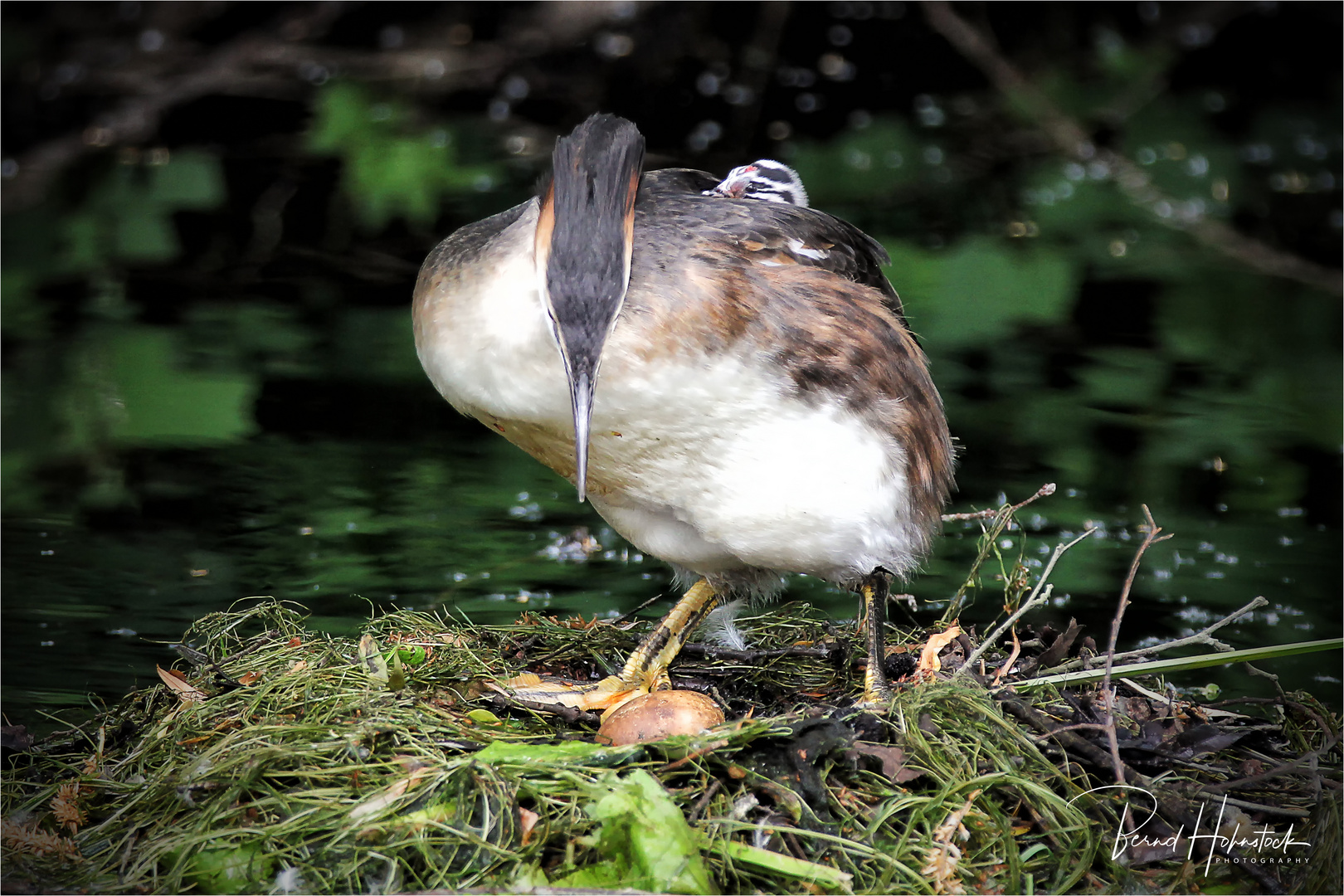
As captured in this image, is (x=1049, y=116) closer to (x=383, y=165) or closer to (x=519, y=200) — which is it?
(x=519, y=200)

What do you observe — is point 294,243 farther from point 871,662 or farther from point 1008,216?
point 871,662

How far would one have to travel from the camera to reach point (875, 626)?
4105 mm

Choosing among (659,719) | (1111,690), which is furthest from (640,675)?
(1111,690)

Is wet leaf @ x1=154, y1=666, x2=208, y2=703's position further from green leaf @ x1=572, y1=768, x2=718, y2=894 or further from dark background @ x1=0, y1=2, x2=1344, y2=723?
green leaf @ x1=572, y1=768, x2=718, y2=894

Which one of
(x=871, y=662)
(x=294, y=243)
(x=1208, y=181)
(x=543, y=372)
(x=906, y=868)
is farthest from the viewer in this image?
(x=1208, y=181)

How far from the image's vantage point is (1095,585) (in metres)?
5.76

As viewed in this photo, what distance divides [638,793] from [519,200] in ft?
22.0

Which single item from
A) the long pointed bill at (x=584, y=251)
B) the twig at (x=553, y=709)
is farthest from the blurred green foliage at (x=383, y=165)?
the twig at (x=553, y=709)

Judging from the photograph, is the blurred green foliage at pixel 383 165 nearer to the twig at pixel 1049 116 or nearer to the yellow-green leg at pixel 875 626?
the twig at pixel 1049 116

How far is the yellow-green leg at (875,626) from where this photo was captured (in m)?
4.00

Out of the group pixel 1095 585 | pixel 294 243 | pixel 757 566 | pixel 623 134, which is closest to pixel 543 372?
pixel 623 134

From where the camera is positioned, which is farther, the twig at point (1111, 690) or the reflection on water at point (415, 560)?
the reflection on water at point (415, 560)

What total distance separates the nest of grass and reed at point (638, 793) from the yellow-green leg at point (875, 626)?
94mm

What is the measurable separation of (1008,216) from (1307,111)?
147 inches
